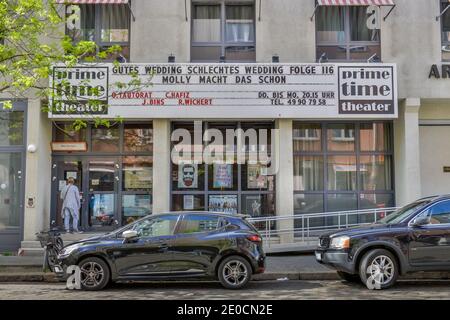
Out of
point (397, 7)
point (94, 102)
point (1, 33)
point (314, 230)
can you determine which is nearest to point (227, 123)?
point (314, 230)

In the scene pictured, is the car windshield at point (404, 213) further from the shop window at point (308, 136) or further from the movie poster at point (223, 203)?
the movie poster at point (223, 203)

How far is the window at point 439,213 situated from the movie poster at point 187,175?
25.9 ft

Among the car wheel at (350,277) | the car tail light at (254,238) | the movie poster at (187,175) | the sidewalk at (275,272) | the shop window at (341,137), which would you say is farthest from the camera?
the shop window at (341,137)

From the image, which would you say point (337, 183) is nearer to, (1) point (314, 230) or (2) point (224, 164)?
(1) point (314, 230)

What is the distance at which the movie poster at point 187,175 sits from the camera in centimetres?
1630

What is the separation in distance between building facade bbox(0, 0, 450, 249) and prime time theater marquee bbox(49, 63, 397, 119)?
1.6 inches

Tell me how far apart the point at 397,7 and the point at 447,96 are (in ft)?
10.2

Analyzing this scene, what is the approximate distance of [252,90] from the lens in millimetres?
15297

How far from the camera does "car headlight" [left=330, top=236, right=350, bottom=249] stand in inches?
394

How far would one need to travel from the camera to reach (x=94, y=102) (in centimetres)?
1216

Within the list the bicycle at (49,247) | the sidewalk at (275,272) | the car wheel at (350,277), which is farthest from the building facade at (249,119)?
the car wheel at (350,277)

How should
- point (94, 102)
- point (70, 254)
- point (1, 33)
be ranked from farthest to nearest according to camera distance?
point (94, 102) < point (1, 33) < point (70, 254)

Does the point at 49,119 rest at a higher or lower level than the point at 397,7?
lower

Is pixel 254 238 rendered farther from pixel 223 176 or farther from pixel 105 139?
pixel 105 139
